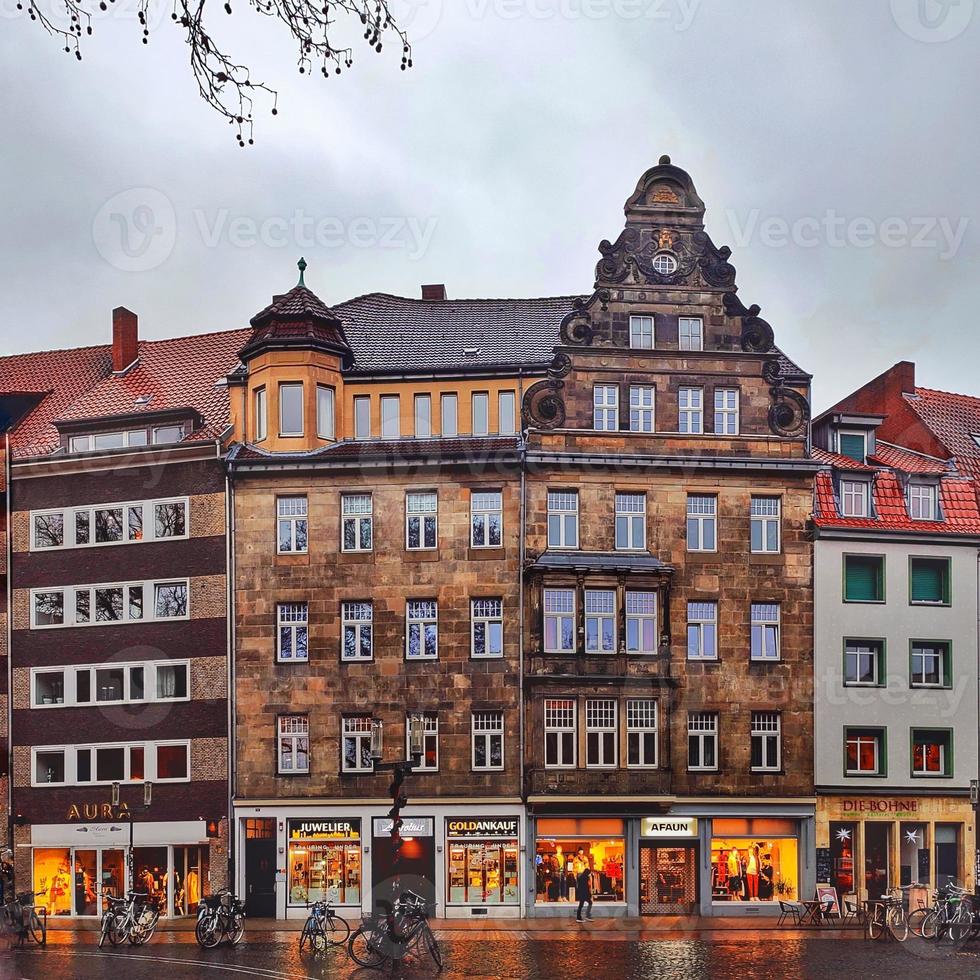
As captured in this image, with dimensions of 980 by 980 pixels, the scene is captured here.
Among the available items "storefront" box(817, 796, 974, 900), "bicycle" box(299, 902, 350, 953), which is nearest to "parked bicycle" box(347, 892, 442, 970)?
"bicycle" box(299, 902, 350, 953)

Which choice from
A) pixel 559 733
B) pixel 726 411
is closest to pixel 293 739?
pixel 559 733

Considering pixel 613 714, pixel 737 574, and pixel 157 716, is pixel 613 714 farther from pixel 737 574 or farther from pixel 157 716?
pixel 157 716

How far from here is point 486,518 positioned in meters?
42.4

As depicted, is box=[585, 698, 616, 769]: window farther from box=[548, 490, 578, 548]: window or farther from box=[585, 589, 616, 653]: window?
box=[548, 490, 578, 548]: window

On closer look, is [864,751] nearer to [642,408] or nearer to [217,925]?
[642,408]

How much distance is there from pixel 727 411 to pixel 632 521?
13.8ft

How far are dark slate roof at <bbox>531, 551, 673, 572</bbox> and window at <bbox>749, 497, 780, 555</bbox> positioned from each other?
112 inches

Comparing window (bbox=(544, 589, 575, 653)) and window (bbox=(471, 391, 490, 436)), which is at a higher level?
window (bbox=(471, 391, 490, 436))


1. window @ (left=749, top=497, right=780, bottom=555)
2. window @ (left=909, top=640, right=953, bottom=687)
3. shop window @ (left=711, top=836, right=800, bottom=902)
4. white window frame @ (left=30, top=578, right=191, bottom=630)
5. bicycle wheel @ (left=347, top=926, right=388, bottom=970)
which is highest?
window @ (left=749, top=497, right=780, bottom=555)

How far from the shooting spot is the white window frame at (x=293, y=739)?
4181cm

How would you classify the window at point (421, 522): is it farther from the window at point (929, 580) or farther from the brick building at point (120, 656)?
the window at point (929, 580)

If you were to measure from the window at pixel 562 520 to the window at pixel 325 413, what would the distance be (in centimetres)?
666

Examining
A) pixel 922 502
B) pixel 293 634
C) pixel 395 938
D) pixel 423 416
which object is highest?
pixel 423 416

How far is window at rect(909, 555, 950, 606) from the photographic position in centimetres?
4434
